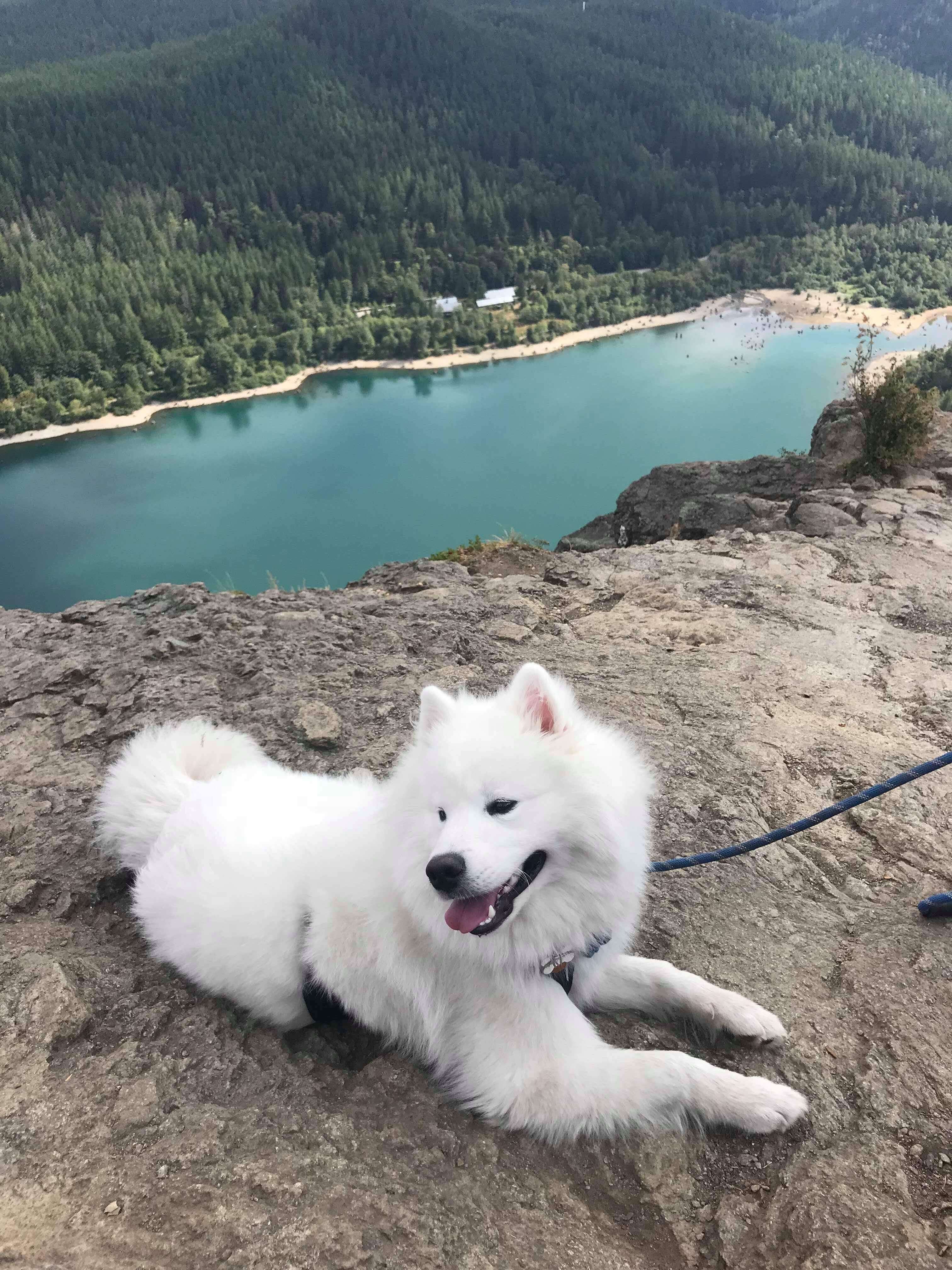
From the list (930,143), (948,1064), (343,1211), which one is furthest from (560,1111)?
(930,143)

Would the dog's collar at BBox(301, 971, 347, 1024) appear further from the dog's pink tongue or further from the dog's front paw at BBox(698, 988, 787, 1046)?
the dog's front paw at BBox(698, 988, 787, 1046)

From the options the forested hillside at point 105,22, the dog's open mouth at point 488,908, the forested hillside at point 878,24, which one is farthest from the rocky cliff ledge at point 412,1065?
the forested hillside at point 105,22

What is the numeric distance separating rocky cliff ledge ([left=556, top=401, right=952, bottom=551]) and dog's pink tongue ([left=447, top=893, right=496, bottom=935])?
4548 millimetres

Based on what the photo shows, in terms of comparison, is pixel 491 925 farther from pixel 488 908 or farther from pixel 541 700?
pixel 541 700

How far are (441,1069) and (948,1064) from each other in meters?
1.38

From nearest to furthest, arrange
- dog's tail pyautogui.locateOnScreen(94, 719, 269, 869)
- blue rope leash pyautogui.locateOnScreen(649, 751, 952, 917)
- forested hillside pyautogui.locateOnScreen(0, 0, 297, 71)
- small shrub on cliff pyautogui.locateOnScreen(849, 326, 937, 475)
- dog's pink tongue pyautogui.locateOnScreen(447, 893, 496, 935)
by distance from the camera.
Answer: dog's pink tongue pyautogui.locateOnScreen(447, 893, 496, 935) < blue rope leash pyautogui.locateOnScreen(649, 751, 952, 917) < dog's tail pyautogui.locateOnScreen(94, 719, 269, 869) < small shrub on cliff pyautogui.locateOnScreen(849, 326, 937, 475) < forested hillside pyautogui.locateOnScreen(0, 0, 297, 71)

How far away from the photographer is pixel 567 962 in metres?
1.96

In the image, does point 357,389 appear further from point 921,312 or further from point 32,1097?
point 32,1097

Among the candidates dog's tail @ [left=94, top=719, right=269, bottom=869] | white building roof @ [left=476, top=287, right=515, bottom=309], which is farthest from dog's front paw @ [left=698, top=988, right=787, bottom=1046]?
white building roof @ [left=476, top=287, right=515, bottom=309]

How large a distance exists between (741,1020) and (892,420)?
22.6 ft

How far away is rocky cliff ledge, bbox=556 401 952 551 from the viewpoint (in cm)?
627

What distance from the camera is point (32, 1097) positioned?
1.79 meters

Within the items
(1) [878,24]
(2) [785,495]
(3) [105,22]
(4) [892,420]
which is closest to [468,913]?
(2) [785,495]

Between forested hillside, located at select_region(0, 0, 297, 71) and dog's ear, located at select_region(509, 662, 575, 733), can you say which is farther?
forested hillside, located at select_region(0, 0, 297, 71)
